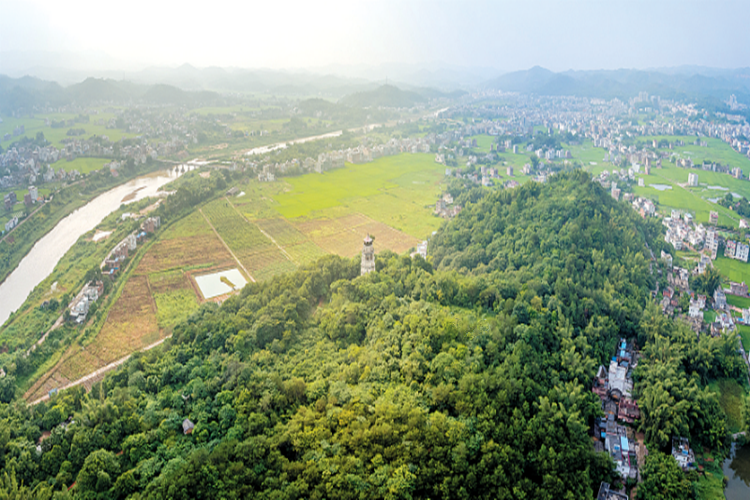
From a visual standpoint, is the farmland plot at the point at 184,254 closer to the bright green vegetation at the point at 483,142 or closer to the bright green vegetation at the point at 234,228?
the bright green vegetation at the point at 234,228

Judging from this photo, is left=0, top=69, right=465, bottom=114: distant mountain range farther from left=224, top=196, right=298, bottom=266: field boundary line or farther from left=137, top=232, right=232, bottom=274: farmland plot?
left=137, top=232, right=232, bottom=274: farmland plot

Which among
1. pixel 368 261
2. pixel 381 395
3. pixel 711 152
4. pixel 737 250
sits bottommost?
pixel 737 250

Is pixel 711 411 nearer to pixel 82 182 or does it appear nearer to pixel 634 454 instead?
pixel 634 454

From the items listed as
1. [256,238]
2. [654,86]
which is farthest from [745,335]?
[654,86]

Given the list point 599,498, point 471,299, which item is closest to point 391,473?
point 599,498

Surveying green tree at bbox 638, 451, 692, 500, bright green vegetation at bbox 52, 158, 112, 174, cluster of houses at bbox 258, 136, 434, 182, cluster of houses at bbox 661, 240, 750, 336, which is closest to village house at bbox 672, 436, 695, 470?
green tree at bbox 638, 451, 692, 500

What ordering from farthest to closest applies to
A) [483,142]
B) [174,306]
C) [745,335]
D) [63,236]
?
[483,142]
[63,236]
[174,306]
[745,335]

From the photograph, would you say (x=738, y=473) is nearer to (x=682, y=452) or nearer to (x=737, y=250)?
(x=682, y=452)

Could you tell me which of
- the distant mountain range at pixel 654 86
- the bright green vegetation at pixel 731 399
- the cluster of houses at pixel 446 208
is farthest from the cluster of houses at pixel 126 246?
the distant mountain range at pixel 654 86
